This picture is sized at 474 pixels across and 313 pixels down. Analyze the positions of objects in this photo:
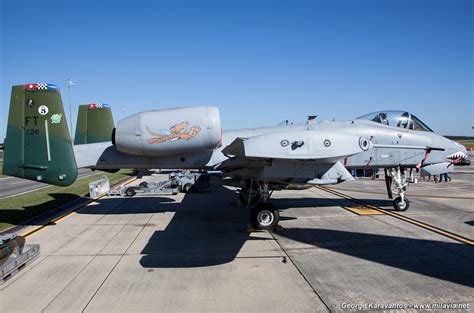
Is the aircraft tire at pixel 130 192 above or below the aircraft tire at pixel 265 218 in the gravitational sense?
below

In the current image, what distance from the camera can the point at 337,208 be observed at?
43.7 feet

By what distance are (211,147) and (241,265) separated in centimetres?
337

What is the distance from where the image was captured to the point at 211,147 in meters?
9.16

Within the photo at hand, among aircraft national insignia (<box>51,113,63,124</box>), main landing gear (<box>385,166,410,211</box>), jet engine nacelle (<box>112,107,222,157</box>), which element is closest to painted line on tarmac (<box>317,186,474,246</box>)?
main landing gear (<box>385,166,410,211</box>)

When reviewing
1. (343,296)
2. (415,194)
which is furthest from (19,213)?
(415,194)

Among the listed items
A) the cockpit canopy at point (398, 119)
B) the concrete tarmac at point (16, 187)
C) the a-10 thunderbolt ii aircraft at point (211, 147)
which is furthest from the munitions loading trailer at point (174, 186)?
the cockpit canopy at point (398, 119)

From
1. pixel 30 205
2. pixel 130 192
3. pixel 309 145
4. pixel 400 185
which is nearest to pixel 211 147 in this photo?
pixel 309 145

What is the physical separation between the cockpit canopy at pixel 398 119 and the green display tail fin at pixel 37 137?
9470 mm

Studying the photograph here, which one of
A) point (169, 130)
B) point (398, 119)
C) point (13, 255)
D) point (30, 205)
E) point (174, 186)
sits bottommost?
point (30, 205)

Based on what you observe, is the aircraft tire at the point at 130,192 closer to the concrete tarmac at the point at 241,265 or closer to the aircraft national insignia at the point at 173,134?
the concrete tarmac at the point at 241,265

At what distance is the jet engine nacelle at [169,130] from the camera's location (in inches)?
340

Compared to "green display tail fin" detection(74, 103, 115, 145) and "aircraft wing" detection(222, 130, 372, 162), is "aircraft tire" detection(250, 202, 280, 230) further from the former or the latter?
"green display tail fin" detection(74, 103, 115, 145)

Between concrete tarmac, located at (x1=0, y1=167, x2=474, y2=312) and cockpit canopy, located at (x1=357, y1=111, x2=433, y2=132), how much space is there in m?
3.07

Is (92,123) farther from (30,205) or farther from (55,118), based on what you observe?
(55,118)
